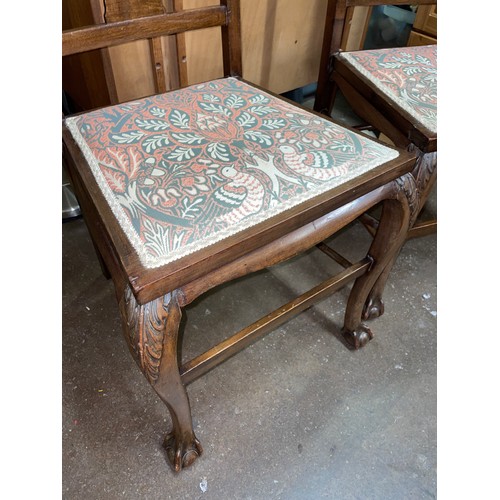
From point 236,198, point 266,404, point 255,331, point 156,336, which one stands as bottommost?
point 266,404

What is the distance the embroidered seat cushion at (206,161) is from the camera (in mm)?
522

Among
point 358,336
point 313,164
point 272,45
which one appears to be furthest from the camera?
point 272,45

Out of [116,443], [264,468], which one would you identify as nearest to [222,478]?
[264,468]

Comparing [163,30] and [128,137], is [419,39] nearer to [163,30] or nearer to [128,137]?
[163,30]

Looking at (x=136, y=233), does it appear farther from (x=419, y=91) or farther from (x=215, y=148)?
(x=419, y=91)

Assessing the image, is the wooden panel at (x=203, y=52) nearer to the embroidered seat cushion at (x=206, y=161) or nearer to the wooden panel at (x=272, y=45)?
the wooden panel at (x=272, y=45)

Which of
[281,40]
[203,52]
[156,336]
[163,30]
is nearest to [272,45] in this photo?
[281,40]

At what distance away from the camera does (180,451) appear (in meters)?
0.77

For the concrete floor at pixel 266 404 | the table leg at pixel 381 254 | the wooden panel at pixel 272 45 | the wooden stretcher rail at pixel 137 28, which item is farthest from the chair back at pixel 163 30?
the concrete floor at pixel 266 404

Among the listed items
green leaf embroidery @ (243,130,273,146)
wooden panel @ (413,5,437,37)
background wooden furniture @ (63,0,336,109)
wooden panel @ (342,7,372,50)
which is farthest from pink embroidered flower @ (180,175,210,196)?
wooden panel @ (342,7,372,50)

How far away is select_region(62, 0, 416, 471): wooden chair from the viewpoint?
1.66 feet

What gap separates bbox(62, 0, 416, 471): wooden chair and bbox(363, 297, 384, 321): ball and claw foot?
8.6 inches

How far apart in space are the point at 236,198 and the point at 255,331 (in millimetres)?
264

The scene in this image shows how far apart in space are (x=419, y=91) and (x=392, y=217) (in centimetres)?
30
